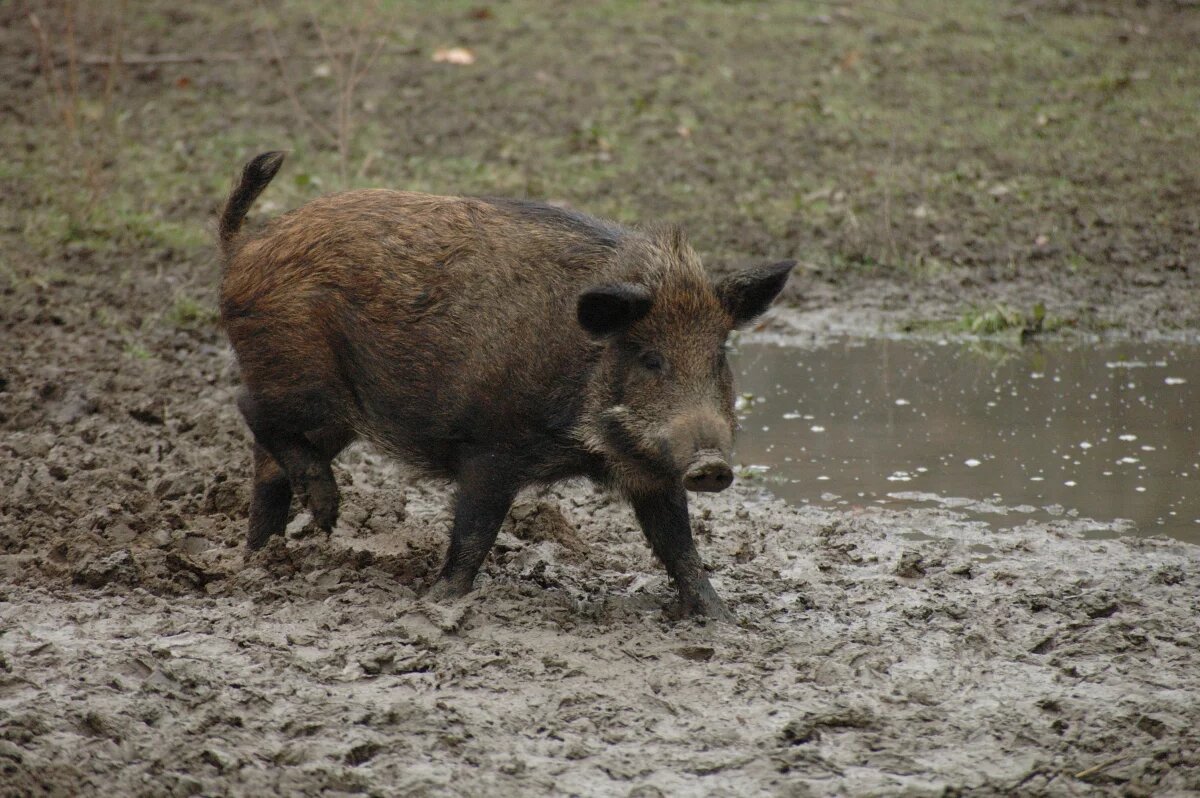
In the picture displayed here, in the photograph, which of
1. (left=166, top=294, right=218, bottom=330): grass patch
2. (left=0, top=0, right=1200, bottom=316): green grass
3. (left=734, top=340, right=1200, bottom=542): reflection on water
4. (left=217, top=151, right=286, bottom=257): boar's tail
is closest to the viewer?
(left=217, top=151, right=286, bottom=257): boar's tail

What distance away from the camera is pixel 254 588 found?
4.63 m

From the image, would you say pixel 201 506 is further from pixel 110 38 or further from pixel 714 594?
pixel 110 38

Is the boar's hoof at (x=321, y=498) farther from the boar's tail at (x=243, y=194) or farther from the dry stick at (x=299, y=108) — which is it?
the dry stick at (x=299, y=108)

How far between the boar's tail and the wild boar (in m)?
0.33

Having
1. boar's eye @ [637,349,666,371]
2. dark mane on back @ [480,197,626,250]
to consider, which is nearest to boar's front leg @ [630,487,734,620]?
boar's eye @ [637,349,666,371]

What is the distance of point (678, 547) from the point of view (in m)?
4.69

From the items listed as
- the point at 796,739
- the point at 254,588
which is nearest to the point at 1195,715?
the point at 796,739

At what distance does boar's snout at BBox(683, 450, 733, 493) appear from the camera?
4152mm

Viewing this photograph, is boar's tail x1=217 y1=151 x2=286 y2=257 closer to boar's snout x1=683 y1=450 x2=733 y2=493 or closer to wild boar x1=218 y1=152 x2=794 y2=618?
wild boar x1=218 y1=152 x2=794 y2=618

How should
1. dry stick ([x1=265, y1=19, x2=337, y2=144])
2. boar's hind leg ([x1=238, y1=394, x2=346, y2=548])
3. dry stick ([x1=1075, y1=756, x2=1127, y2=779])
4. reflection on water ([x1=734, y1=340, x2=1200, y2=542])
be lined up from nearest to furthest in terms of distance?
dry stick ([x1=1075, y1=756, x2=1127, y2=779]) < boar's hind leg ([x1=238, y1=394, x2=346, y2=548]) < reflection on water ([x1=734, y1=340, x2=1200, y2=542]) < dry stick ([x1=265, y1=19, x2=337, y2=144])

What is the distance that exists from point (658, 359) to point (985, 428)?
2732 millimetres

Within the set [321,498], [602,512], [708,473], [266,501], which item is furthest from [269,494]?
[708,473]

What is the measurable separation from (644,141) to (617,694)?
7.31m

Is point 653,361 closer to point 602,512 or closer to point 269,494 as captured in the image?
point 602,512
